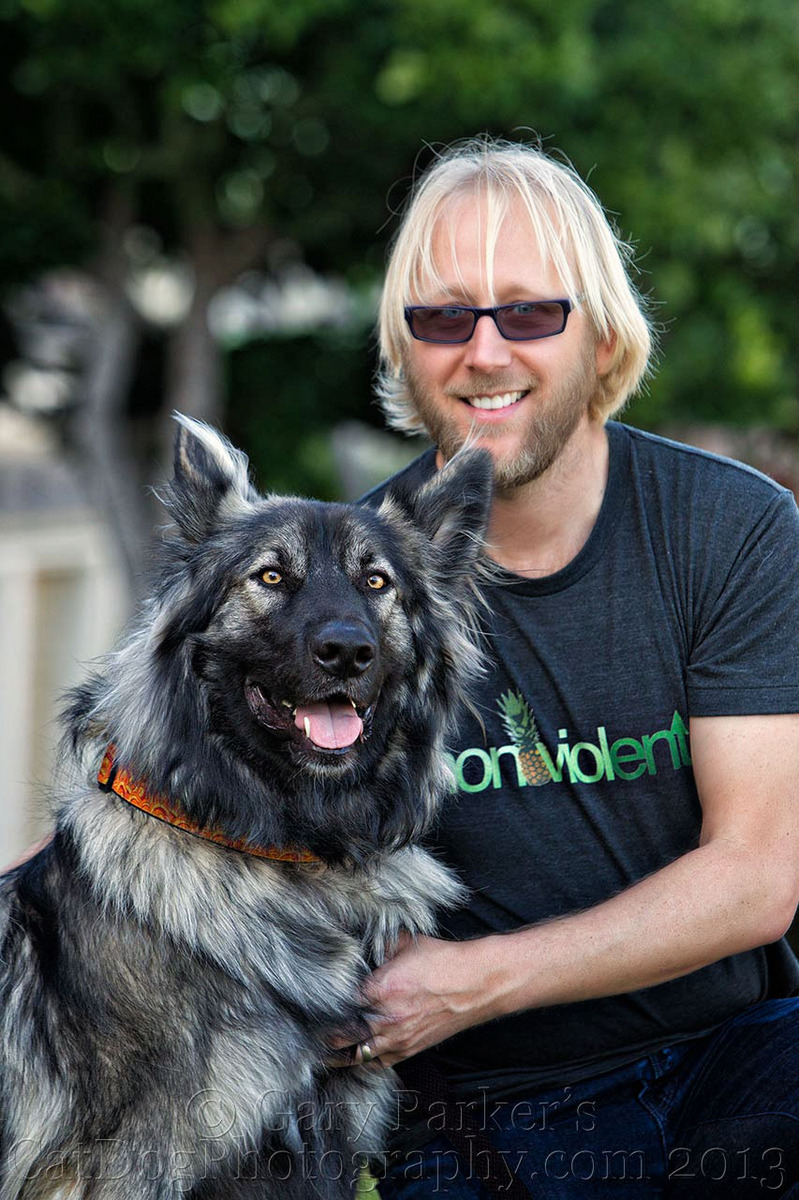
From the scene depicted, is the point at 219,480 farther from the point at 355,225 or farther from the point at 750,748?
the point at 355,225

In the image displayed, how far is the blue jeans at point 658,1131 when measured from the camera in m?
2.99

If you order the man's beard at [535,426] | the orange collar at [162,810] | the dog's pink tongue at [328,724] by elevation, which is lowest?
the orange collar at [162,810]

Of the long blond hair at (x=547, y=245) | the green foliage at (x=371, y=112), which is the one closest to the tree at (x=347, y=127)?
the green foliage at (x=371, y=112)

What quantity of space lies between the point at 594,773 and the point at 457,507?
A: 671mm

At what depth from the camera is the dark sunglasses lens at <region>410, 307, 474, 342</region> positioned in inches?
132

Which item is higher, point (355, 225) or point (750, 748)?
point (355, 225)

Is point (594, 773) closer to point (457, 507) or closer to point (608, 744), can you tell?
point (608, 744)

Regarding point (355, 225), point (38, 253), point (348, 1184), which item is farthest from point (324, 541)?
point (355, 225)

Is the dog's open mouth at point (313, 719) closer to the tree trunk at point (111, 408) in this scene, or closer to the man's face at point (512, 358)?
the man's face at point (512, 358)

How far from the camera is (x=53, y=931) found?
2.92 meters

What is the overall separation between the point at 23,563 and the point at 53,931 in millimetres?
10541

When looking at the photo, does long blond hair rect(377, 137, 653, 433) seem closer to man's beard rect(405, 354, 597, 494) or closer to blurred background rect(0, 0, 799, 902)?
man's beard rect(405, 354, 597, 494)

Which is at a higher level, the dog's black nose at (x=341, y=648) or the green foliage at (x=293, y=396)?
the green foliage at (x=293, y=396)

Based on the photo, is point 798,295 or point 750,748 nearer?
point 750,748
